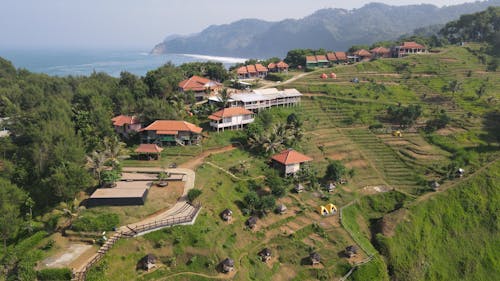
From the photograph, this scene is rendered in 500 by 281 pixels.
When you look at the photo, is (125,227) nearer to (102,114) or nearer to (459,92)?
(102,114)

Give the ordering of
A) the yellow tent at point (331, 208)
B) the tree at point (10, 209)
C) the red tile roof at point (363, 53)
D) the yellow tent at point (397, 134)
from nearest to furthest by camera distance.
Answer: the tree at point (10, 209) < the yellow tent at point (331, 208) < the yellow tent at point (397, 134) < the red tile roof at point (363, 53)

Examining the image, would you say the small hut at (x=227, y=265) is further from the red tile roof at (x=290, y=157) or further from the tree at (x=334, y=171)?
the tree at (x=334, y=171)

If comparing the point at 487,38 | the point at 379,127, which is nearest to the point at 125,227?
the point at 379,127

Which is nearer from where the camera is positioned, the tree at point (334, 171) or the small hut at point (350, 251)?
the small hut at point (350, 251)

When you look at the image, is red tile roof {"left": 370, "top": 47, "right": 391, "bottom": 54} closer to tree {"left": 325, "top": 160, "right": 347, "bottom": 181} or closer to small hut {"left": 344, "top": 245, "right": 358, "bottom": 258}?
tree {"left": 325, "top": 160, "right": 347, "bottom": 181}

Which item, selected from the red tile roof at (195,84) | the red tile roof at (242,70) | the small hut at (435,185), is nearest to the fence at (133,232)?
the small hut at (435,185)

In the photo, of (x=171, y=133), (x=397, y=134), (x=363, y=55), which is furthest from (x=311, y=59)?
(x=171, y=133)

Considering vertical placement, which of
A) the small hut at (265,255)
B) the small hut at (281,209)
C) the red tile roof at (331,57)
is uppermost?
the red tile roof at (331,57)

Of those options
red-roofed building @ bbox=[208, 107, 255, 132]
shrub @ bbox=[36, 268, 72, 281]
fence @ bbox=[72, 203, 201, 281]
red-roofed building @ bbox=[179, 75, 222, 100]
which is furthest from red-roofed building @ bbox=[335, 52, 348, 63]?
shrub @ bbox=[36, 268, 72, 281]
